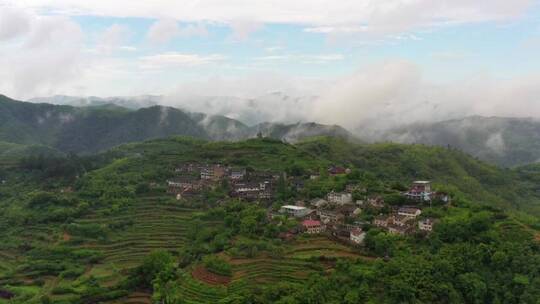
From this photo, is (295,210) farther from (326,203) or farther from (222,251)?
(222,251)

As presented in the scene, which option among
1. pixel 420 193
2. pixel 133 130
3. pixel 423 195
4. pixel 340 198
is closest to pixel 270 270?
pixel 340 198

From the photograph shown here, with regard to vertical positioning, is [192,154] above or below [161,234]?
above

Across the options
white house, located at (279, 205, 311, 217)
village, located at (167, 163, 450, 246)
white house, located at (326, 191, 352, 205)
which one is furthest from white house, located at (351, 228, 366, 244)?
white house, located at (326, 191, 352, 205)

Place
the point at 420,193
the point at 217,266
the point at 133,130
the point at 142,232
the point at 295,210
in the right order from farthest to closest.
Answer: the point at 133,130 < the point at 420,193 < the point at 142,232 < the point at 295,210 < the point at 217,266

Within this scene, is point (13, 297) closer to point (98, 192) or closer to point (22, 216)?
point (22, 216)

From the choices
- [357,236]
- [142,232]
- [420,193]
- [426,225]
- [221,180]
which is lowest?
[142,232]

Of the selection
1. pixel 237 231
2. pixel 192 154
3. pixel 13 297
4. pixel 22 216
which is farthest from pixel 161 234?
pixel 192 154
